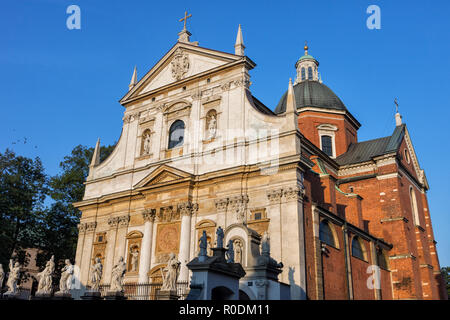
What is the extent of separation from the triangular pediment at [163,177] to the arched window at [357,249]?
31.8ft

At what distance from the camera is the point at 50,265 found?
64.6 ft

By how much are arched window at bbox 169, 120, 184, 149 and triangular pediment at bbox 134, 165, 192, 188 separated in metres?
2.02

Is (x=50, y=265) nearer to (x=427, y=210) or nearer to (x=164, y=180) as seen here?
(x=164, y=180)

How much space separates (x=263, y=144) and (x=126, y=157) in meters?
10.1

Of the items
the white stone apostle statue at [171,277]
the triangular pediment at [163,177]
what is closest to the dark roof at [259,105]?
the triangular pediment at [163,177]

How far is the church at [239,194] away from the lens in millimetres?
20531

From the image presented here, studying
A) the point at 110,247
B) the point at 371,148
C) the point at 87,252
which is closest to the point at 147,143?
the point at 110,247

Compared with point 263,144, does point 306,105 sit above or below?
above

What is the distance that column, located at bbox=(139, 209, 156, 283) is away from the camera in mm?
23281

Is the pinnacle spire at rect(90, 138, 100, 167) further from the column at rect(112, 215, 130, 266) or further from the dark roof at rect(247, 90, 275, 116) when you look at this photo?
Result: the dark roof at rect(247, 90, 275, 116)

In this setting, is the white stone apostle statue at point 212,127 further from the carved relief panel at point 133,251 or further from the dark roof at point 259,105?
the carved relief panel at point 133,251

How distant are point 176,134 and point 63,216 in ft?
43.7
